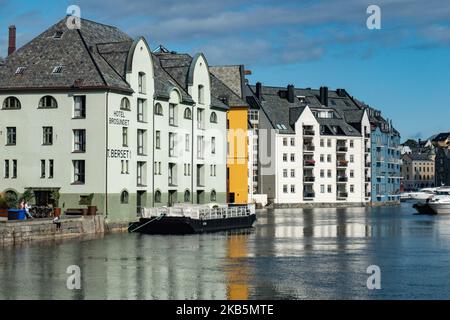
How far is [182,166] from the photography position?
8919 centimetres

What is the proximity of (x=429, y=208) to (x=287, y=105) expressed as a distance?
4478cm

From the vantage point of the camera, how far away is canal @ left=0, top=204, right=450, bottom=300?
36.1m

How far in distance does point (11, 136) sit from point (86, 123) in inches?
308

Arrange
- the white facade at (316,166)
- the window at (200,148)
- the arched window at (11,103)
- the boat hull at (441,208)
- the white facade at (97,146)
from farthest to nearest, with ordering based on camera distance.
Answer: the white facade at (316,166)
the boat hull at (441,208)
the window at (200,148)
the arched window at (11,103)
the white facade at (97,146)

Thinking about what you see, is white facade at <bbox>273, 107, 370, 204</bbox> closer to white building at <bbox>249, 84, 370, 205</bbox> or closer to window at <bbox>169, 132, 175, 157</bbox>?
white building at <bbox>249, 84, 370, 205</bbox>

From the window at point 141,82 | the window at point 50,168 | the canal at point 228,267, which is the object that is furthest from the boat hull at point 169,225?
the window at point 141,82

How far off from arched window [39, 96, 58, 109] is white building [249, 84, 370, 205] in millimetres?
80462

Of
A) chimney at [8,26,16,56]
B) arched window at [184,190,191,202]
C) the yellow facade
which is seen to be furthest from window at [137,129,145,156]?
the yellow facade

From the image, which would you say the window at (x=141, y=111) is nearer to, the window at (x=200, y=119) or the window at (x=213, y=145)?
the window at (x=200, y=119)

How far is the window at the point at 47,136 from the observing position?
76.6m

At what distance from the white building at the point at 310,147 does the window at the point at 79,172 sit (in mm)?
80915

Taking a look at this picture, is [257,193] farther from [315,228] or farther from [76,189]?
[76,189]

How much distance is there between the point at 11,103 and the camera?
77875 mm
